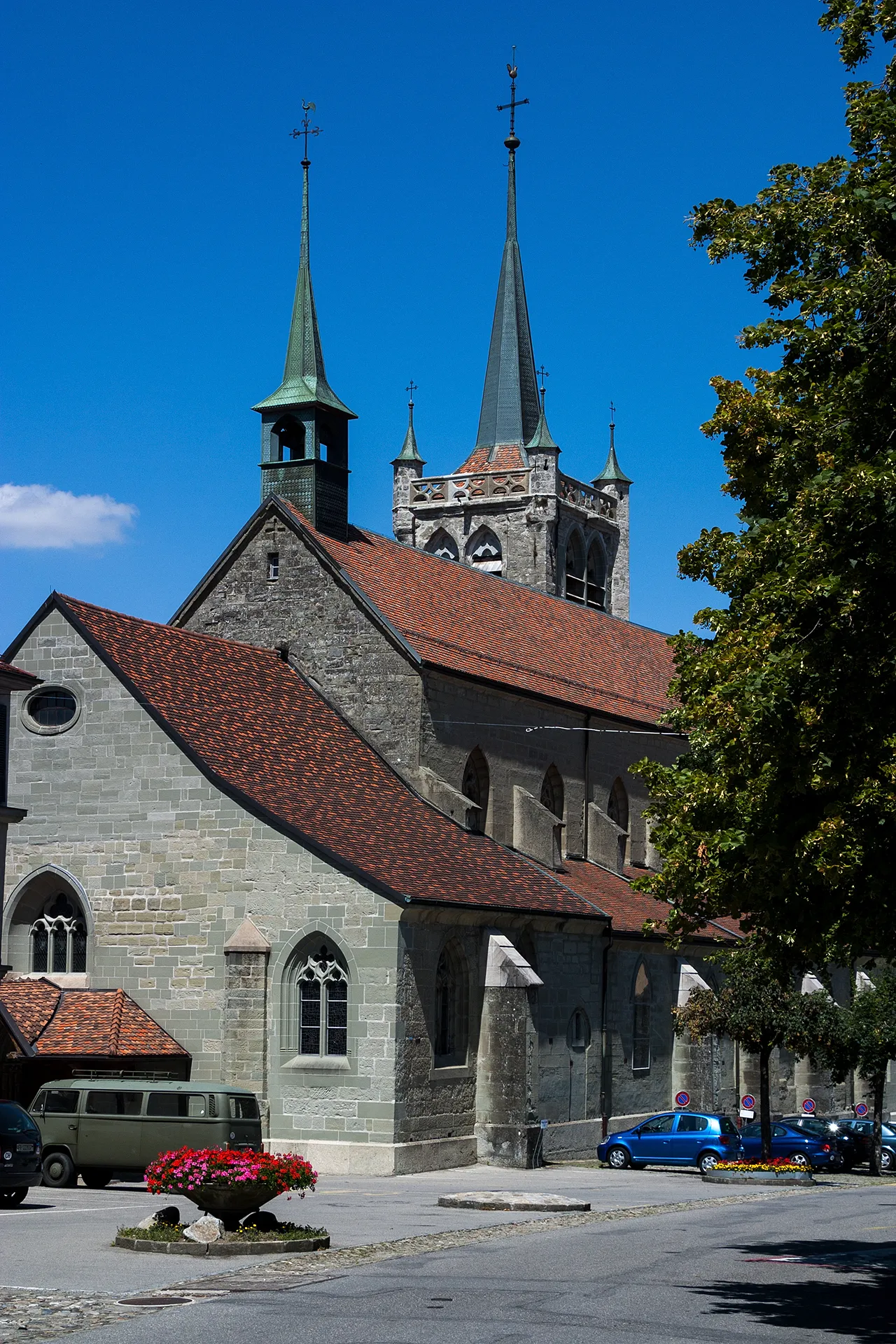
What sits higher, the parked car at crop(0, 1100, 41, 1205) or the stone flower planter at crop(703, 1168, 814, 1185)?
the parked car at crop(0, 1100, 41, 1205)

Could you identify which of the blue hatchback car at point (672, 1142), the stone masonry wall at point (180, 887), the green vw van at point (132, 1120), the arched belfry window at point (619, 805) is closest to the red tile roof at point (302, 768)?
the stone masonry wall at point (180, 887)

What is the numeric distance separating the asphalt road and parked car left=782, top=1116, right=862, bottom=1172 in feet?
52.7

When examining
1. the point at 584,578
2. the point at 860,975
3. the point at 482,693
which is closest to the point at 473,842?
the point at 482,693

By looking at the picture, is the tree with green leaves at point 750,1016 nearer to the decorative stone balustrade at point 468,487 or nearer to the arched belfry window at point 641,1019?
the arched belfry window at point 641,1019

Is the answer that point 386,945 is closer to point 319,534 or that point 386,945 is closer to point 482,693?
point 482,693

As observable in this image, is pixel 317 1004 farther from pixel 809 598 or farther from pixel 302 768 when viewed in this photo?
pixel 809 598

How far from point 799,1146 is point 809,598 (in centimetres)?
2587

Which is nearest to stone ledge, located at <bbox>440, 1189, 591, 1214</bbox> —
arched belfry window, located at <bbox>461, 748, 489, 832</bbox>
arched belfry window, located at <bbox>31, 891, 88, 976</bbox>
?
arched belfry window, located at <bbox>31, 891, 88, 976</bbox>

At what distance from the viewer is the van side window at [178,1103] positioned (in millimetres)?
26781

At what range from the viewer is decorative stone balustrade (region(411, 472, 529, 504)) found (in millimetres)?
78812

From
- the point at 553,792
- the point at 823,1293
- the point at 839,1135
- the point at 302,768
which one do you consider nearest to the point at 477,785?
the point at 553,792

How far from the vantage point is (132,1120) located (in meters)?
26.8

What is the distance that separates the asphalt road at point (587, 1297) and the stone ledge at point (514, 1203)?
1.93 meters

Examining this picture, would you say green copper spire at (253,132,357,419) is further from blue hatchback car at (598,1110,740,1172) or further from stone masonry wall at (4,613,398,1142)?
blue hatchback car at (598,1110,740,1172)
